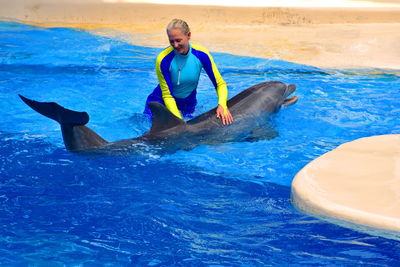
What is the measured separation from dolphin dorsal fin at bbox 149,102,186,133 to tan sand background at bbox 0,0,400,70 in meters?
4.79

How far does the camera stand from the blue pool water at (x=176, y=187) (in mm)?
3623

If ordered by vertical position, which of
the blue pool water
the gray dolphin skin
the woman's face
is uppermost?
the woman's face

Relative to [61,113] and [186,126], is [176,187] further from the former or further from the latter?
[61,113]

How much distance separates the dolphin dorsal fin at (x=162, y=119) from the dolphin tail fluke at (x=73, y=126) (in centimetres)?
52

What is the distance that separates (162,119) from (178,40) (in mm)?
932

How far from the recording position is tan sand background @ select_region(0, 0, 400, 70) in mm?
10266

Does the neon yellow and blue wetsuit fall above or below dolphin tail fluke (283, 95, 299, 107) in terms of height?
above

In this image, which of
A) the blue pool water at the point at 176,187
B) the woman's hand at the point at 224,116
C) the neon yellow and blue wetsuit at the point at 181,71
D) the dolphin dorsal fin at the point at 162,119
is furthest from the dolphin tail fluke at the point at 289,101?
the dolphin dorsal fin at the point at 162,119

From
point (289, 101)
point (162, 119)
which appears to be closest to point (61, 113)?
point (162, 119)

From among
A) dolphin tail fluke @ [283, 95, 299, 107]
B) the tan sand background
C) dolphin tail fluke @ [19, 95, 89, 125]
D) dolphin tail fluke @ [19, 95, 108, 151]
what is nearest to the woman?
dolphin tail fluke @ [283, 95, 299, 107]

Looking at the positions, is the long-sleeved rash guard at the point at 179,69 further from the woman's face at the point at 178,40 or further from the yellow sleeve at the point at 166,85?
the woman's face at the point at 178,40

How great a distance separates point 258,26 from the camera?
13461 millimetres

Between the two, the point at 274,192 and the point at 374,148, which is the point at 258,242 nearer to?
the point at 274,192

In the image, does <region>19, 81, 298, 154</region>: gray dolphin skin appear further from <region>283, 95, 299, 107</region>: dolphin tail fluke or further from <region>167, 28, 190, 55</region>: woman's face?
<region>167, 28, 190, 55</region>: woman's face
